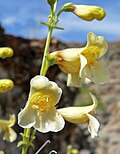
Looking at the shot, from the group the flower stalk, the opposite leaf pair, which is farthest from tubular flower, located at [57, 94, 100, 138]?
the flower stalk

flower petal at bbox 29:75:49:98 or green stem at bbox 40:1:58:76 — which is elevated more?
green stem at bbox 40:1:58:76

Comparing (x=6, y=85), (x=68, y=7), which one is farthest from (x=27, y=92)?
(x=68, y=7)

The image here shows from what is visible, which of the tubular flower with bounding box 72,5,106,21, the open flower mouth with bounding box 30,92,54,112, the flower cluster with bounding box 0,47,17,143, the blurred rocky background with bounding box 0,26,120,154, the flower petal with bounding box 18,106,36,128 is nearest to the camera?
the flower petal with bounding box 18,106,36,128

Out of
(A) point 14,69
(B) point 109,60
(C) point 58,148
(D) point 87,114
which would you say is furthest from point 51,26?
(B) point 109,60

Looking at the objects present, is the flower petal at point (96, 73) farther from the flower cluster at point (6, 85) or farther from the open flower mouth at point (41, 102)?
the flower cluster at point (6, 85)

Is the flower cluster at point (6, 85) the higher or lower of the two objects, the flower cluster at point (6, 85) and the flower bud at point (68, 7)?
the lower

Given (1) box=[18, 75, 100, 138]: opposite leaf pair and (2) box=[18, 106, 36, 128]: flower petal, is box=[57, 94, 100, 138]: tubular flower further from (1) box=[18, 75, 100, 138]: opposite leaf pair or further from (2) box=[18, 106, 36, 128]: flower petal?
(2) box=[18, 106, 36, 128]: flower petal

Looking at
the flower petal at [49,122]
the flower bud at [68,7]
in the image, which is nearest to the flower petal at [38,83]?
the flower petal at [49,122]

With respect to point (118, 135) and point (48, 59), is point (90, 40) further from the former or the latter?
point (118, 135)
